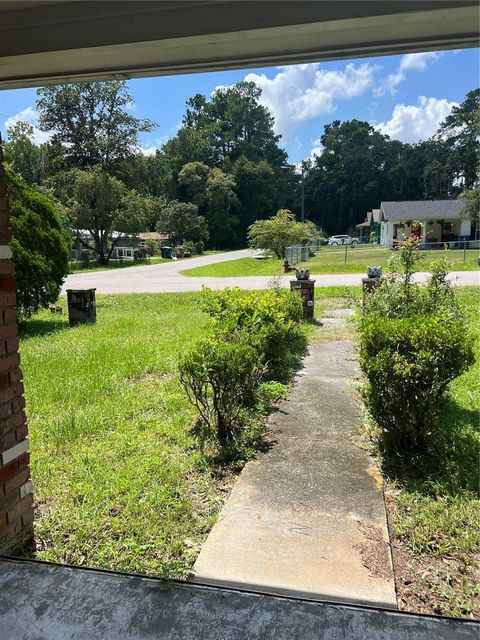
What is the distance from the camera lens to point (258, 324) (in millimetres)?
4516

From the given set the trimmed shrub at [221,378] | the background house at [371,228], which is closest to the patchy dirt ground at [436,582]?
the trimmed shrub at [221,378]

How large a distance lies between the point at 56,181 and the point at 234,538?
3320 cm

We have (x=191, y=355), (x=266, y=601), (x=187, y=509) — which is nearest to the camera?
(x=266, y=601)

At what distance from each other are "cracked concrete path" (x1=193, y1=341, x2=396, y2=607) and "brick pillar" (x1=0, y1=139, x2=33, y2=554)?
85 centimetres

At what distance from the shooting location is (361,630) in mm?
1637

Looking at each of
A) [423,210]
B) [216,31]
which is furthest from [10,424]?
[423,210]

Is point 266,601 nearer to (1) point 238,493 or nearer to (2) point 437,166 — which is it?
(1) point 238,493

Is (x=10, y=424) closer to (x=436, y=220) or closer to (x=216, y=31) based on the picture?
(x=216, y=31)

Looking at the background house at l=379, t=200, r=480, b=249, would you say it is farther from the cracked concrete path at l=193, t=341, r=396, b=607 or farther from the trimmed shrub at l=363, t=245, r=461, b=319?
the cracked concrete path at l=193, t=341, r=396, b=607

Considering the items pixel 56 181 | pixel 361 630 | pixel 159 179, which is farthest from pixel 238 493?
pixel 159 179

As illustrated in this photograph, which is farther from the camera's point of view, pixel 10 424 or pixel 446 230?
pixel 446 230

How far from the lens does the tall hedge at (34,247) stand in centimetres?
776

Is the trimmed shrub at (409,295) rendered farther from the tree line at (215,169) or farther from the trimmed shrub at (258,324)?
the tree line at (215,169)

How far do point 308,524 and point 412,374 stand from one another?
3.41 feet
